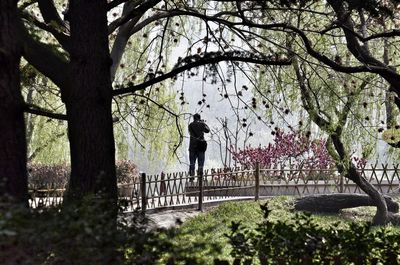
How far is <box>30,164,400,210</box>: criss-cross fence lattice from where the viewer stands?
1650cm

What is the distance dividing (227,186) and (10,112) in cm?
1607

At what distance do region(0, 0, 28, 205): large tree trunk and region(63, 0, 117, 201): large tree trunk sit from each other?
59.1 inches

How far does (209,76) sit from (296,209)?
1055cm

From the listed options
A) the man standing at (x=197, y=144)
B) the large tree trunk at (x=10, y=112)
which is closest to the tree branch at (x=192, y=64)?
the large tree trunk at (x=10, y=112)

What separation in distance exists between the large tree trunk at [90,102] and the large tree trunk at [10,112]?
1.50 meters

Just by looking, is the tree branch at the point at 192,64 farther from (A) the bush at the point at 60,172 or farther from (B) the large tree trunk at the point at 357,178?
(A) the bush at the point at 60,172

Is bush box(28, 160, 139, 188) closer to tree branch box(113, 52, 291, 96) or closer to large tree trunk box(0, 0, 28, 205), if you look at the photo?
tree branch box(113, 52, 291, 96)

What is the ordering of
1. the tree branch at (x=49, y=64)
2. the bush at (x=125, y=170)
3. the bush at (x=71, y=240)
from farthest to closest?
the bush at (x=125, y=170) → the tree branch at (x=49, y=64) → the bush at (x=71, y=240)

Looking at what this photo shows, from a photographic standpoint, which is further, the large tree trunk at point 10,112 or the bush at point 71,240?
the large tree trunk at point 10,112

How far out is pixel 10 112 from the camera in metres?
5.83

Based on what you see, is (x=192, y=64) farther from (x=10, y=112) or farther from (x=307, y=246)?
(x=307, y=246)

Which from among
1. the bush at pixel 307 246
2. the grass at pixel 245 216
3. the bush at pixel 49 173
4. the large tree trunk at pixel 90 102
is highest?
the large tree trunk at pixel 90 102

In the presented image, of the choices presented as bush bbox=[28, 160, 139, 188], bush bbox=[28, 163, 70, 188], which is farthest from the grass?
bush bbox=[28, 163, 70, 188]

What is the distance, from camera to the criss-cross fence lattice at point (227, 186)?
1650cm
